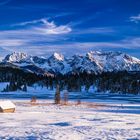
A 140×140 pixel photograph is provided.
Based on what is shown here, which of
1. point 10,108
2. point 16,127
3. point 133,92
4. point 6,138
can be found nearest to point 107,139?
point 6,138

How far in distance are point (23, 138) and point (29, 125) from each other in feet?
20.5

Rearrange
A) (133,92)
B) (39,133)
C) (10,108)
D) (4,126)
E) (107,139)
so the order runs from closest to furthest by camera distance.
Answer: (107,139) → (39,133) → (4,126) → (10,108) → (133,92)

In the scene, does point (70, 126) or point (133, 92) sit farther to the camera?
point (133, 92)

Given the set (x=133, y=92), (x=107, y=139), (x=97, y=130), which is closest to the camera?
(x=107, y=139)

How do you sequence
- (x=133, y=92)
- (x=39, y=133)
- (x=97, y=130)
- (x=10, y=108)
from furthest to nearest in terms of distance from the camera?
(x=133, y=92) < (x=10, y=108) < (x=97, y=130) < (x=39, y=133)

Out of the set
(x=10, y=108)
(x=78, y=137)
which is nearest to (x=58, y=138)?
(x=78, y=137)

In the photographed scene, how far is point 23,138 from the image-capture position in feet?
73.5

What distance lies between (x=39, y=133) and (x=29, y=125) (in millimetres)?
4584

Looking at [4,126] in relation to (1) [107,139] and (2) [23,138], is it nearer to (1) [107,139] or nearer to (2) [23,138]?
(2) [23,138]

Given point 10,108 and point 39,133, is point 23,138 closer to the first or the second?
point 39,133

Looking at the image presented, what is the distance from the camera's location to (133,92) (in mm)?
198625

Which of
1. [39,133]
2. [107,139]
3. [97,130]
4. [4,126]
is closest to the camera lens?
[107,139]

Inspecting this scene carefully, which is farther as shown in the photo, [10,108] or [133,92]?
[133,92]

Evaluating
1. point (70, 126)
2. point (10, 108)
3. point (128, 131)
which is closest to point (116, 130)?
point (128, 131)
